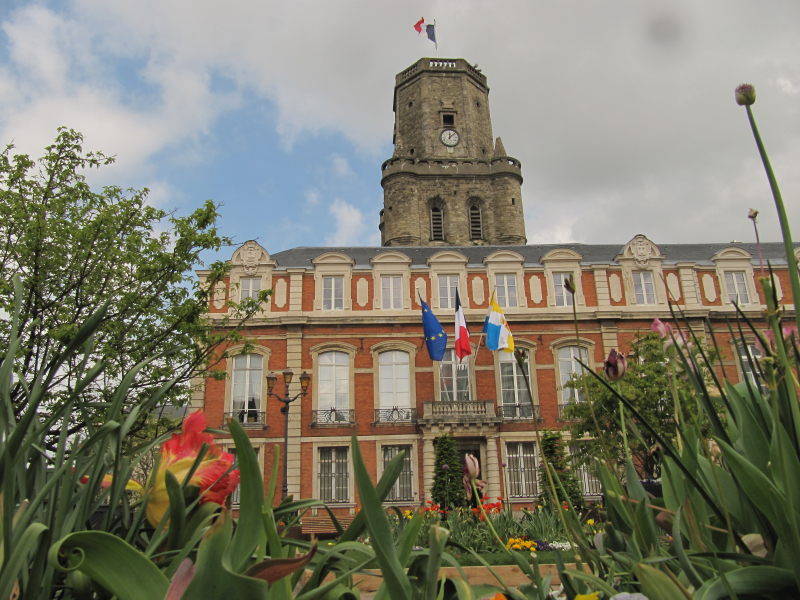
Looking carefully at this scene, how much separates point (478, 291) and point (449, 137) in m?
17.6

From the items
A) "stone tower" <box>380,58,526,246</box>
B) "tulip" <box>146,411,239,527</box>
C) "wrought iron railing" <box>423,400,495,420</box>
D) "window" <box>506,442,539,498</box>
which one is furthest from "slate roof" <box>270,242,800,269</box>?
"tulip" <box>146,411,239,527</box>

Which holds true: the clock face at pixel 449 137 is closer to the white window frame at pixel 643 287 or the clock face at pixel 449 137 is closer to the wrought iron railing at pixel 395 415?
the white window frame at pixel 643 287

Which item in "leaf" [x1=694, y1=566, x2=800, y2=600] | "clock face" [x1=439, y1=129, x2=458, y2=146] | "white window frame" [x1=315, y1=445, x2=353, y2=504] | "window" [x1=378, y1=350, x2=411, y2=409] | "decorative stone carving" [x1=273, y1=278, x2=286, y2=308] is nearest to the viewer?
"leaf" [x1=694, y1=566, x2=800, y2=600]

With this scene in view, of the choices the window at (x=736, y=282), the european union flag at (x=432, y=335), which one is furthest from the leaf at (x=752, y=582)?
the window at (x=736, y=282)

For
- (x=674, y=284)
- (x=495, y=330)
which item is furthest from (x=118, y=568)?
(x=674, y=284)

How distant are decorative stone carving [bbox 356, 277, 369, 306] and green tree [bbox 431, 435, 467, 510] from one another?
6433mm

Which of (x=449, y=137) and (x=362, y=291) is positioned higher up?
(x=449, y=137)

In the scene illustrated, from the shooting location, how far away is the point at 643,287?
981 inches

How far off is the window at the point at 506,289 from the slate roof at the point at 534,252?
1.04m

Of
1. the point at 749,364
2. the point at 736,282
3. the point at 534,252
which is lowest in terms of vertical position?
the point at 749,364

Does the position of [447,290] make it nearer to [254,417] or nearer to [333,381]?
[333,381]

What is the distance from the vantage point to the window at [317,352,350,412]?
22.9 metres

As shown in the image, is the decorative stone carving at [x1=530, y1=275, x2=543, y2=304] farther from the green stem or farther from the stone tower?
the green stem

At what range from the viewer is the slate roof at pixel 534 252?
2597cm
